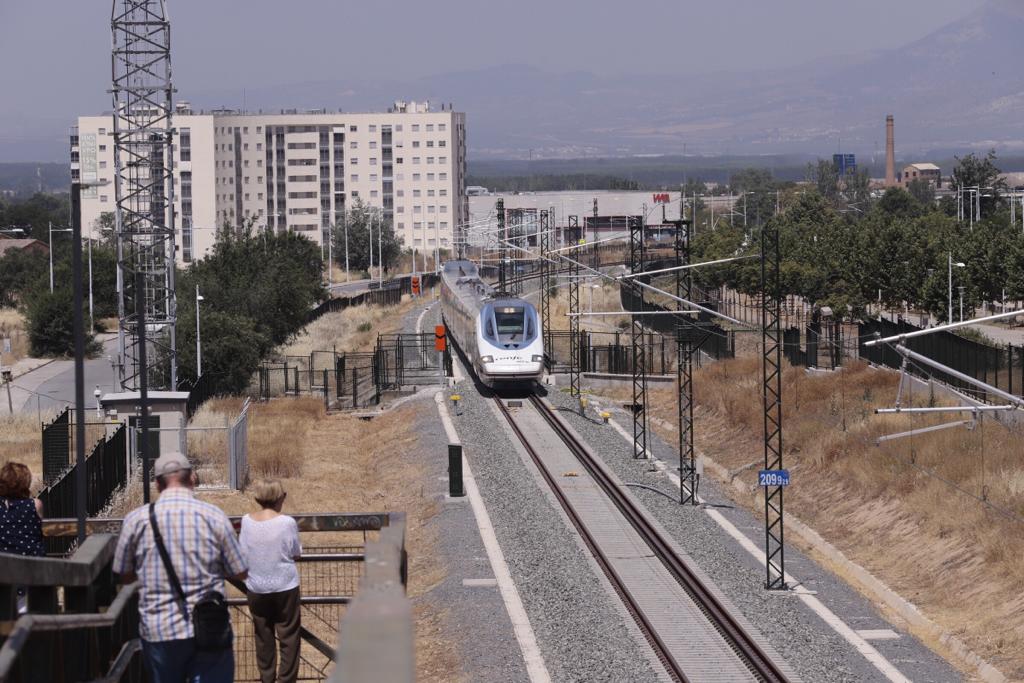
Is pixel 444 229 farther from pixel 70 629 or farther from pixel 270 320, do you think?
pixel 70 629

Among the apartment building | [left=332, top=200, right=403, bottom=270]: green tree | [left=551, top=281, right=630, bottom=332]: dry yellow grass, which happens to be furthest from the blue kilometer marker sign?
the apartment building

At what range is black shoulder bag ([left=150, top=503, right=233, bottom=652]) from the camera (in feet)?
23.3

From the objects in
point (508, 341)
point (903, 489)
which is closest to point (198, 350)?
point (508, 341)

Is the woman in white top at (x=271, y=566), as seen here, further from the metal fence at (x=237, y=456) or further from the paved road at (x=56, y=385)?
the paved road at (x=56, y=385)

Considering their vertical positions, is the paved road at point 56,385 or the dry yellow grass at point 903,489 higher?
the paved road at point 56,385

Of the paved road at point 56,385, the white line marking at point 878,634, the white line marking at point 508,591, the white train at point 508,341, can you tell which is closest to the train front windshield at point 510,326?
the white train at point 508,341

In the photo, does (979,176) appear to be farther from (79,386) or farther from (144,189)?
(79,386)

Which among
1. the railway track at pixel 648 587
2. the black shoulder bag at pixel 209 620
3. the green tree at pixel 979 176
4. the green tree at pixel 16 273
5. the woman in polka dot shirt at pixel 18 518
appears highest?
the green tree at pixel 979 176

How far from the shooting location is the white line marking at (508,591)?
1834 cm

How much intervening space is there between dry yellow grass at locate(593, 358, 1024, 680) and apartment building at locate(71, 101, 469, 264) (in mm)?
109955

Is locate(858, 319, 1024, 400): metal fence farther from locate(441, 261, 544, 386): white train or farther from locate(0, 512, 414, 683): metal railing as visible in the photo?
locate(0, 512, 414, 683): metal railing

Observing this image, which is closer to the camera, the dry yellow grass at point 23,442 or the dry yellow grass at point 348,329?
the dry yellow grass at point 23,442

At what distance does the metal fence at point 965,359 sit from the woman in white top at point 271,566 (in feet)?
86.9

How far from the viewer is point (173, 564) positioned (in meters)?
7.05
